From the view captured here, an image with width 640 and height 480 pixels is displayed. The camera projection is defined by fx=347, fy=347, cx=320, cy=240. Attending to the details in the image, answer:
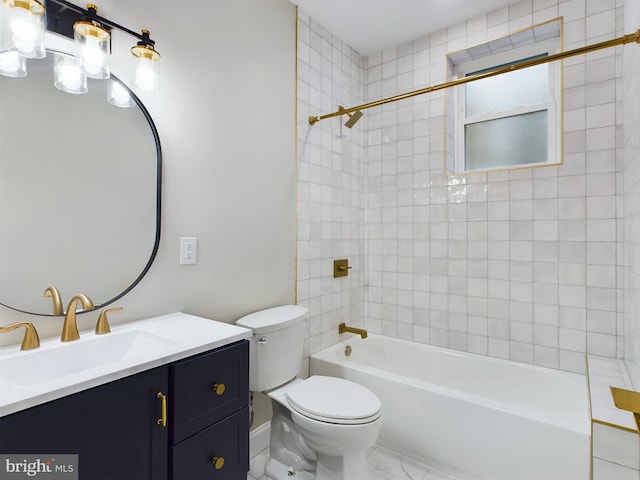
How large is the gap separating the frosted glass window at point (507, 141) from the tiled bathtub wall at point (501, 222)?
0.19 meters

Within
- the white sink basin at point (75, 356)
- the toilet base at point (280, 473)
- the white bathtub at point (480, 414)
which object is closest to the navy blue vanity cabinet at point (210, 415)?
the white sink basin at point (75, 356)

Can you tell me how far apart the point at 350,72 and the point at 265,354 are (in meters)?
2.09

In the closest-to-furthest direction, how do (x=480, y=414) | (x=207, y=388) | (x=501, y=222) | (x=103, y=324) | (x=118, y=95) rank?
(x=207, y=388) < (x=103, y=324) < (x=118, y=95) < (x=480, y=414) < (x=501, y=222)

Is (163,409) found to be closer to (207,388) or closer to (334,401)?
(207,388)

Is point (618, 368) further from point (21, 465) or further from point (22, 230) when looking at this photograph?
point (22, 230)

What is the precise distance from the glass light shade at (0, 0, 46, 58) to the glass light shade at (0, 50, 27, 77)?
0.03 m

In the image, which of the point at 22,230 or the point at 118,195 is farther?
the point at 118,195

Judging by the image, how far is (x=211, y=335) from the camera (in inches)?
46.4

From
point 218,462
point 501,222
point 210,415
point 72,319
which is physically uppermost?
point 501,222

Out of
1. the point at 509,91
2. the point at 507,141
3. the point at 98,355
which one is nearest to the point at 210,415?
the point at 98,355

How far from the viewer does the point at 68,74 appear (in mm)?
1174

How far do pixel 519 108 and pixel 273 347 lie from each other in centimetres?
211

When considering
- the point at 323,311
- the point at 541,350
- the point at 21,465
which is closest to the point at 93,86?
the point at 21,465

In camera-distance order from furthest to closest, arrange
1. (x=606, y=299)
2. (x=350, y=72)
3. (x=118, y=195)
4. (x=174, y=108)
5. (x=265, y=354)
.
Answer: (x=350, y=72) < (x=606, y=299) < (x=265, y=354) < (x=174, y=108) < (x=118, y=195)
